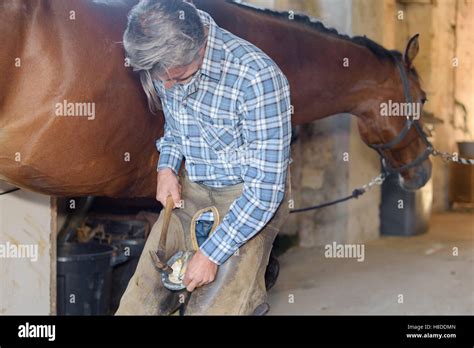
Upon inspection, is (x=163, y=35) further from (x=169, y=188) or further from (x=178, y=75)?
(x=169, y=188)

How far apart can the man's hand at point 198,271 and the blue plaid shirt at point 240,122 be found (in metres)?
0.02

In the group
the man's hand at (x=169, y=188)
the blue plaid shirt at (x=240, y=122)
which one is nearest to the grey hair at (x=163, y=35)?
the blue plaid shirt at (x=240, y=122)

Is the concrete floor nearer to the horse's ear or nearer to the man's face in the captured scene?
the horse's ear

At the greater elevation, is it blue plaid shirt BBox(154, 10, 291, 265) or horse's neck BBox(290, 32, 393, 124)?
horse's neck BBox(290, 32, 393, 124)

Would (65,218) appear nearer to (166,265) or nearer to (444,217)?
(166,265)

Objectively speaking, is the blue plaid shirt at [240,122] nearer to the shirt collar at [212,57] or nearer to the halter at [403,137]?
the shirt collar at [212,57]

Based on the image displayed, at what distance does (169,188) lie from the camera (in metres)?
2.25

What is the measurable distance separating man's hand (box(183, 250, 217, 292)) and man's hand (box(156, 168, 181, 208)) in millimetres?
264

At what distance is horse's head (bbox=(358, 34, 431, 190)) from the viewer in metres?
3.86

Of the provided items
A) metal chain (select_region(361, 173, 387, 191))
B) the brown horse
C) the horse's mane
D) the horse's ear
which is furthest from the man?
the horse's ear

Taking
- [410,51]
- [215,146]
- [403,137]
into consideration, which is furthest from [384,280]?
[215,146]

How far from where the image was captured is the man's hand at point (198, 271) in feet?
6.64
